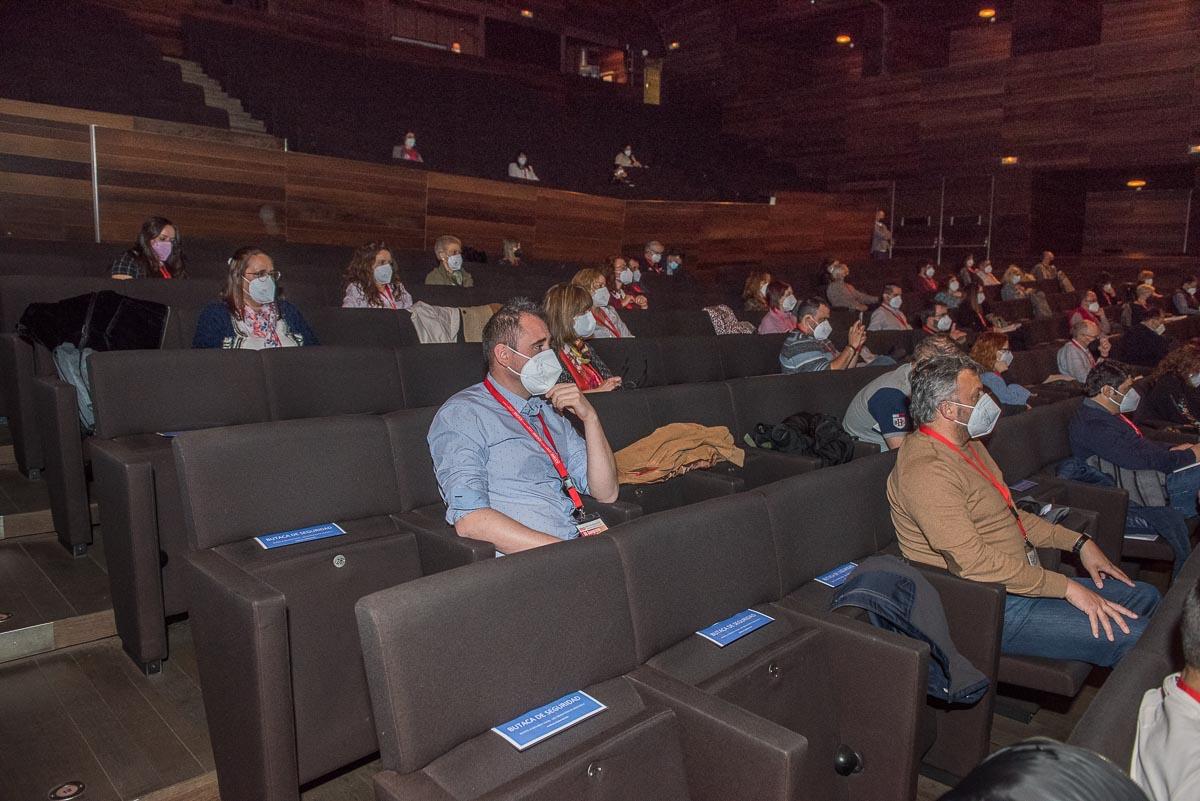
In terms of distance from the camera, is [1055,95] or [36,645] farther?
[1055,95]

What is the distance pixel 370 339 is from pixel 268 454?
1943mm

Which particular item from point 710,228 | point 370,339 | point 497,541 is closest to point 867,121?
point 710,228

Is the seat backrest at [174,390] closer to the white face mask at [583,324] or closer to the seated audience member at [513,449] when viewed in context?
the seated audience member at [513,449]

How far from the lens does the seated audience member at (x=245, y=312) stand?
2910 millimetres

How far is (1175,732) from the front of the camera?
3.36 feet

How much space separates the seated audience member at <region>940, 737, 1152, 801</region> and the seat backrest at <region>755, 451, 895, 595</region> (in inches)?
50.9

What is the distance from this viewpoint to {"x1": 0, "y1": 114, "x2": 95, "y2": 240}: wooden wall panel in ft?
15.4

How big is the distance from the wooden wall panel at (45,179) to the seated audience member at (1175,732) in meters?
5.74

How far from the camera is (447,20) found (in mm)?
12297

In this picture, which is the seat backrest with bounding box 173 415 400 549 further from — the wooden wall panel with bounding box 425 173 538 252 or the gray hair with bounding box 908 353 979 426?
the wooden wall panel with bounding box 425 173 538 252

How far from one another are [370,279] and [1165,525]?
142 inches

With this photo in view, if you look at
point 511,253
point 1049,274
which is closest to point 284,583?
point 511,253

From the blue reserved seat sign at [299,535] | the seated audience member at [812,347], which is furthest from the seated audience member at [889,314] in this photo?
the blue reserved seat sign at [299,535]

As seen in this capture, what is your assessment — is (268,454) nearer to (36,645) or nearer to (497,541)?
(497,541)
